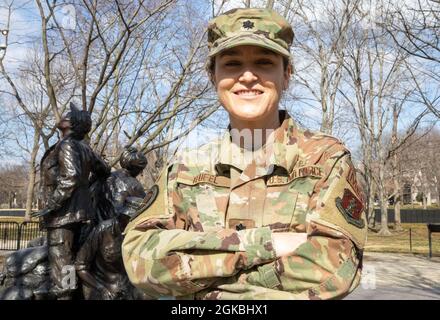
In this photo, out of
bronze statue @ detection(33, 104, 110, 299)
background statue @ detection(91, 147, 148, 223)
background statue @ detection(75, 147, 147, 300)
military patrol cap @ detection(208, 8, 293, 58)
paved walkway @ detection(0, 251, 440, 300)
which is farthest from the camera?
paved walkway @ detection(0, 251, 440, 300)

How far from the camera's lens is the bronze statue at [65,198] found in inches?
180

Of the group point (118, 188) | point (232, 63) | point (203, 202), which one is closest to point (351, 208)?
point (203, 202)

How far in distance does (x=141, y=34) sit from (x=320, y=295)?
900cm

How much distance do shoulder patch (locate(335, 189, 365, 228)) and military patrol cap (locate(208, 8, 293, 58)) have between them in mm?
541

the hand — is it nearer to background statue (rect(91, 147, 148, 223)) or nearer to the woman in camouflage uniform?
the woman in camouflage uniform

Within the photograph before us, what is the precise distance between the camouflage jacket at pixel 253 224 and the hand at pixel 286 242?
2cm

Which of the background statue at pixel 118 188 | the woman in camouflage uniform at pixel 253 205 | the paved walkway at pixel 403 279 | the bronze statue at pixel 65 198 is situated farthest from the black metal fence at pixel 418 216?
the woman in camouflage uniform at pixel 253 205

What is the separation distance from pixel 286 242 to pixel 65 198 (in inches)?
137

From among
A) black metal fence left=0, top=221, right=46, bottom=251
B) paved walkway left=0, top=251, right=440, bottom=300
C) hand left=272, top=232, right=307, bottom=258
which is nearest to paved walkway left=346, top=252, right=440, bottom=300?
paved walkway left=0, top=251, right=440, bottom=300

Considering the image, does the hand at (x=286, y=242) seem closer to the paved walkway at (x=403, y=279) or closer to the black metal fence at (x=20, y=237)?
the paved walkway at (x=403, y=279)

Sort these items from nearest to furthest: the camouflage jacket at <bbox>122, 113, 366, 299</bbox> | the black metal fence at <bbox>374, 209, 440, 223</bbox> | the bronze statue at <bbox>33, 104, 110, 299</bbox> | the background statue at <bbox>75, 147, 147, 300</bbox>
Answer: the camouflage jacket at <bbox>122, 113, 366, 299</bbox> < the bronze statue at <bbox>33, 104, 110, 299</bbox> < the background statue at <bbox>75, 147, 147, 300</bbox> < the black metal fence at <bbox>374, 209, 440, 223</bbox>

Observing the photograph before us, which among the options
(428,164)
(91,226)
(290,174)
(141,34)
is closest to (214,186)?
(290,174)

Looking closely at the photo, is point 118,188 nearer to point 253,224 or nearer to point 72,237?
point 72,237

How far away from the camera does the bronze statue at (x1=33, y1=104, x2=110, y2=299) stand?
4570mm
